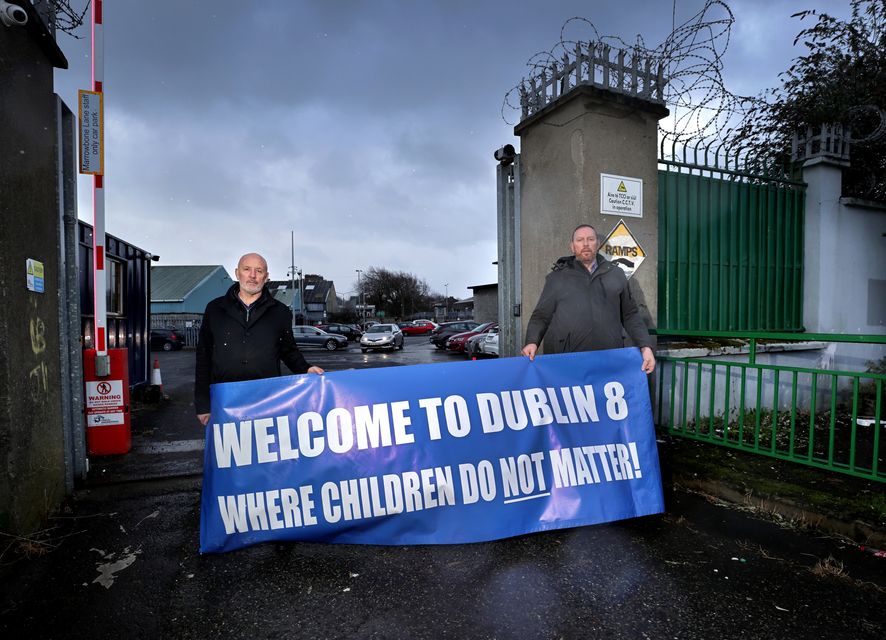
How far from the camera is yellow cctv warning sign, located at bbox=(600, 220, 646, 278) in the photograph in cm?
496

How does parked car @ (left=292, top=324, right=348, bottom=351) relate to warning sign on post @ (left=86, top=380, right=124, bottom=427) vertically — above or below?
below

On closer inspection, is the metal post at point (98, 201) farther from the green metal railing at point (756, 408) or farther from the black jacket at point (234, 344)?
the green metal railing at point (756, 408)

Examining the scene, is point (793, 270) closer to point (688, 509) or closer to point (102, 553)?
point (688, 509)

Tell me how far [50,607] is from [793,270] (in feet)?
27.2

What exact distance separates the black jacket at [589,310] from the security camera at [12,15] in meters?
3.94

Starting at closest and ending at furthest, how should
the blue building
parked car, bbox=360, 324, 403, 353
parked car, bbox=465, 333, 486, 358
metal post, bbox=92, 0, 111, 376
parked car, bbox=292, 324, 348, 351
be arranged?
1. metal post, bbox=92, 0, 111, 376
2. parked car, bbox=465, 333, 486, 358
3. parked car, bbox=360, 324, 403, 353
4. parked car, bbox=292, 324, 348, 351
5. the blue building

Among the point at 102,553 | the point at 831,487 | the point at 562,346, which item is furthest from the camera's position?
the point at 562,346

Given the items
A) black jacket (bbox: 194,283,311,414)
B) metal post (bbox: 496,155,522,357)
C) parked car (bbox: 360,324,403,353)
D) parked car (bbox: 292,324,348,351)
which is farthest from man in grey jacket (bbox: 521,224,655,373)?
parked car (bbox: 292,324,348,351)

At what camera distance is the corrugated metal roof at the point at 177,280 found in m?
40.8

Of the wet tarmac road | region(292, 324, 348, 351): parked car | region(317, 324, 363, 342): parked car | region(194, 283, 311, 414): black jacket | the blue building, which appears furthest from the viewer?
the blue building

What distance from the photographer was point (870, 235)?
273 inches

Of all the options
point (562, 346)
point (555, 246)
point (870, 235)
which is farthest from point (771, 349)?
point (562, 346)

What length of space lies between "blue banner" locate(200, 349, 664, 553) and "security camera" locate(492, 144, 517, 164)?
123 inches

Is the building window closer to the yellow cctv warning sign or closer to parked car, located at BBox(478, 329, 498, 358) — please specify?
the yellow cctv warning sign
